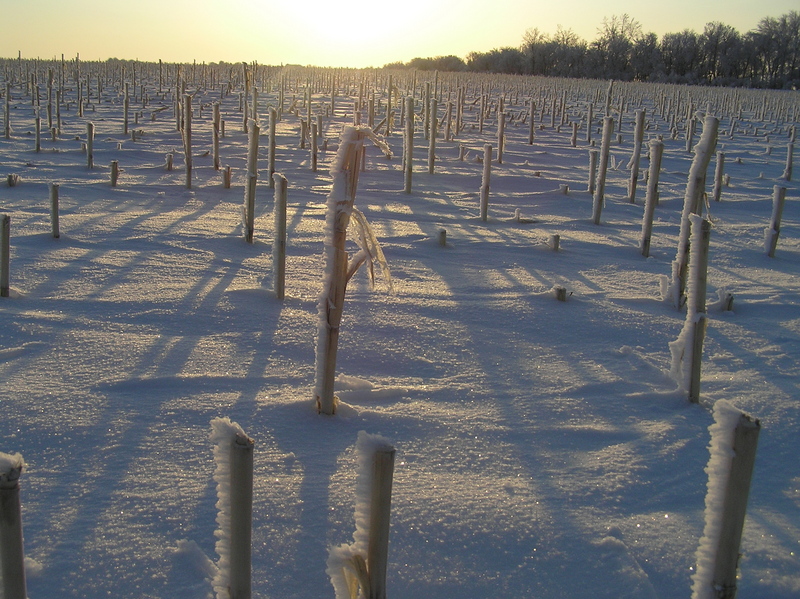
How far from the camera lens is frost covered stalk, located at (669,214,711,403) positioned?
2.56 meters

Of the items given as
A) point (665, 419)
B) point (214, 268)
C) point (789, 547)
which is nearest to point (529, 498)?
point (789, 547)

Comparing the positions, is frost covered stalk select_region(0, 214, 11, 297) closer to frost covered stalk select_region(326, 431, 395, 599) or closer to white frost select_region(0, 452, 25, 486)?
white frost select_region(0, 452, 25, 486)

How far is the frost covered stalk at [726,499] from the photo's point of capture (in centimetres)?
120

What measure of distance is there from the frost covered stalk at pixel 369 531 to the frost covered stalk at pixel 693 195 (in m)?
2.74

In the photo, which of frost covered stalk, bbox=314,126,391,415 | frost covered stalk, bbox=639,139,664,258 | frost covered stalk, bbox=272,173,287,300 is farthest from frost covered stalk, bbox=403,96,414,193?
frost covered stalk, bbox=314,126,391,415

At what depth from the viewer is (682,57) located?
2047 inches

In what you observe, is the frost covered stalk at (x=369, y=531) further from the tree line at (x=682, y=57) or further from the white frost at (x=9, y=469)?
the tree line at (x=682, y=57)

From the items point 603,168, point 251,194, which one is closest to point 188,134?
point 251,194

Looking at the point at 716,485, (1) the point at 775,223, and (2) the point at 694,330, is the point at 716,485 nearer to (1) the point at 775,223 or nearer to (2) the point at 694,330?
(2) the point at 694,330

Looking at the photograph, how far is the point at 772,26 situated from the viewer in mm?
52156

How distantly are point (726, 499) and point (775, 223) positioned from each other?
15.9ft

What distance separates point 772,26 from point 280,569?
6317 cm

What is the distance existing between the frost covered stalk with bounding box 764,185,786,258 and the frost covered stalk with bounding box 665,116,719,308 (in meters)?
1.81

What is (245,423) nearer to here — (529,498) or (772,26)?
(529,498)
